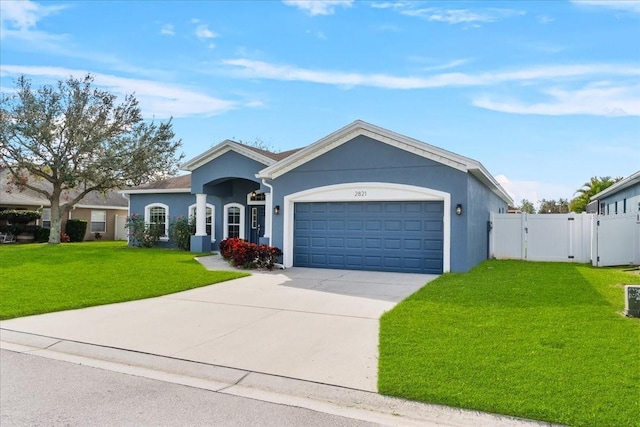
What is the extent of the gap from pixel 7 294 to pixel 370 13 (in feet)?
37.7

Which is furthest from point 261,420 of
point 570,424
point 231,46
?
point 231,46

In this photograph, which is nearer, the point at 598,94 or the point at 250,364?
the point at 250,364

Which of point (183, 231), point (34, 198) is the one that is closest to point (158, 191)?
point (183, 231)

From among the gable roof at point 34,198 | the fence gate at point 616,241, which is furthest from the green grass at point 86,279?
the fence gate at point 616,241

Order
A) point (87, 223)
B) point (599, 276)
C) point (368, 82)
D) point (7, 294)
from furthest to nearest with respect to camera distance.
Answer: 1. point (87, 223)
2. point (368, 82)
3. point (599, 276)
4. point (7, 294)

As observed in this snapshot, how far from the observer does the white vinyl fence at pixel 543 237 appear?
16.6 metres

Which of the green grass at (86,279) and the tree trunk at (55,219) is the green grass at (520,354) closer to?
the green grass at (86,279)

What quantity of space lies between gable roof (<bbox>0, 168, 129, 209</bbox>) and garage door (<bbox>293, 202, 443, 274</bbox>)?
1630cm

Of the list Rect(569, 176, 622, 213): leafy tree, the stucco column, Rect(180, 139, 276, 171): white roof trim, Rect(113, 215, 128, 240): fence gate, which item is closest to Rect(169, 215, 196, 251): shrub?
the stucco column

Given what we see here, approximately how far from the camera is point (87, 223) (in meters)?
29.7

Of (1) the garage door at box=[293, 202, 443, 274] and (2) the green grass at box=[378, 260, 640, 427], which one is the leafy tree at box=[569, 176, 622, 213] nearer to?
(1) the garage door at box=[293, 202, 443, 274]

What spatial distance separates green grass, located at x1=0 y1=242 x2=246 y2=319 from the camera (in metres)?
9.09

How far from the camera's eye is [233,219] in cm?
2088

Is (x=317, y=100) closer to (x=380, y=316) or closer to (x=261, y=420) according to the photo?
(x=380, y=316)
